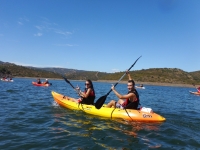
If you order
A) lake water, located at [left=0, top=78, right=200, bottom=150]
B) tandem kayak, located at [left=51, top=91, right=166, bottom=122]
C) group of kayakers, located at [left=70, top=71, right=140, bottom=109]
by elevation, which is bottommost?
lake water, located at [left=0, top=78, right=200, bottom=150]

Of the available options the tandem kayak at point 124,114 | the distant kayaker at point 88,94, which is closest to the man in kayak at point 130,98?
the tandem kayak at point 124,114

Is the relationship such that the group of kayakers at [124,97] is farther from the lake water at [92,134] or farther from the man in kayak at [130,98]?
the lake water at [92,134]

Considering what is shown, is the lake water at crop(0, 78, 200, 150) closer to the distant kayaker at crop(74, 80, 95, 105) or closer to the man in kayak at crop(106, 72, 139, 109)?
the man in kayak at crop(106, 72, 139, 109)

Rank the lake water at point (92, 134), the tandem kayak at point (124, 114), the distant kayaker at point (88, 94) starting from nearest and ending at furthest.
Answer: the lake water at point (92, 134), the tandem kayak at point (124, 114), the distant kayaker at point (88, 94)

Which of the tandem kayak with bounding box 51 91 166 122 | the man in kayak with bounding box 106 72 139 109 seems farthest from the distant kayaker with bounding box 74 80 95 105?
the man in kayak with bounding box 106 72 139 109

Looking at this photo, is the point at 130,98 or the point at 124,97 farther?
A: the point at 130,98

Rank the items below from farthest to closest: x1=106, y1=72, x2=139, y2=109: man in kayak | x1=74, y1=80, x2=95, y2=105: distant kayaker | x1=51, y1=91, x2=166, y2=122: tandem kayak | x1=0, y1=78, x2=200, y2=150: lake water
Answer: x1=74, y1=80, x2=95, y2=105: distant kayaker, x1=51, y1=91, x2=166, y2=122: tandem kayak, x1=106, y1=72, x2=139, y2=109: man in kayak, x1=0, y1=78, x2=200, y2=150: lake water

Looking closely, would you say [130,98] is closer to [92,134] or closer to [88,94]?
[88,94]

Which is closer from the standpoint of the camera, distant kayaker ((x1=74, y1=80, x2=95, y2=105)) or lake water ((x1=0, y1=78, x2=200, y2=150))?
lake water ((x1=0, y1=78, x2=200, y2=150))

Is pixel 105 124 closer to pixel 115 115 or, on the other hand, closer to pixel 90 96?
pixel 115 115

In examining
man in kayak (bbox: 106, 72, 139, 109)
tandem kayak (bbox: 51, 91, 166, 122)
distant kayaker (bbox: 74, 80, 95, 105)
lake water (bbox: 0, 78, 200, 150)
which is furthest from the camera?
distant kayaker (bbox: 74, 80, 95, 105)

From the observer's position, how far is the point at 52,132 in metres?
7.25

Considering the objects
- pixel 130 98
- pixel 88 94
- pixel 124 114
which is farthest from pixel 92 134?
pixel 88 94

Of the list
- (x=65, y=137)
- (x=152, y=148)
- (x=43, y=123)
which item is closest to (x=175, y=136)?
(x=152, y=148)
